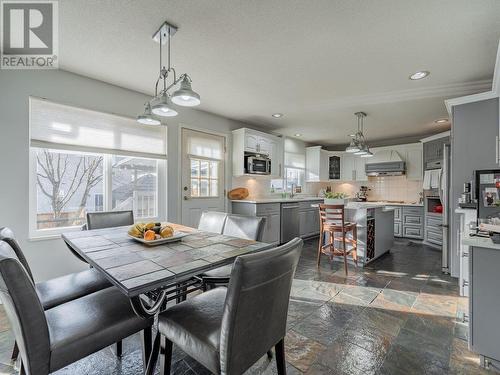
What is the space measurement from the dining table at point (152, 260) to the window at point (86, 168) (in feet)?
3.71

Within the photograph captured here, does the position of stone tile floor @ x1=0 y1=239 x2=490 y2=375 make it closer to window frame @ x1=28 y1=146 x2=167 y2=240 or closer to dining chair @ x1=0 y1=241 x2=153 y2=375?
dining chair @ x1=0 y1=241 x2=153 y2=375

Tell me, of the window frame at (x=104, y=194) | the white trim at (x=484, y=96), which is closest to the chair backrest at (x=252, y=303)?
the window frame at (x=104, y=194)

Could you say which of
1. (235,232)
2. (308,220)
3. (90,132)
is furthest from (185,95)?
(308,220)

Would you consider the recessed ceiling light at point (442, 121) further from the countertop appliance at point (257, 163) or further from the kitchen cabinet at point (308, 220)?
the countertop appliance at point (257, 163)

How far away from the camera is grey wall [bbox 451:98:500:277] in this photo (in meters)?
2.68

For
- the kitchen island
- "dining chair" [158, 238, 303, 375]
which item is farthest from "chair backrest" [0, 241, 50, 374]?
the kitchen island

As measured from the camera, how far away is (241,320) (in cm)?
99

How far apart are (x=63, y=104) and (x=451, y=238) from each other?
Answer: 5008mm

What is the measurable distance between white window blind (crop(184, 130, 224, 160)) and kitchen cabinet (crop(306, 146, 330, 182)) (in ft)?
9.89

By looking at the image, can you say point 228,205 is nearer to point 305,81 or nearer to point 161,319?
point 305,81

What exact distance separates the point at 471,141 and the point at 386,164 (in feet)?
10.1

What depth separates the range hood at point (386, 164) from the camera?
5.64 meters

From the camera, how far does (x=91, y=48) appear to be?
7.36ft

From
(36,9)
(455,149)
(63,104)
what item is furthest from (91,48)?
(455,149)
